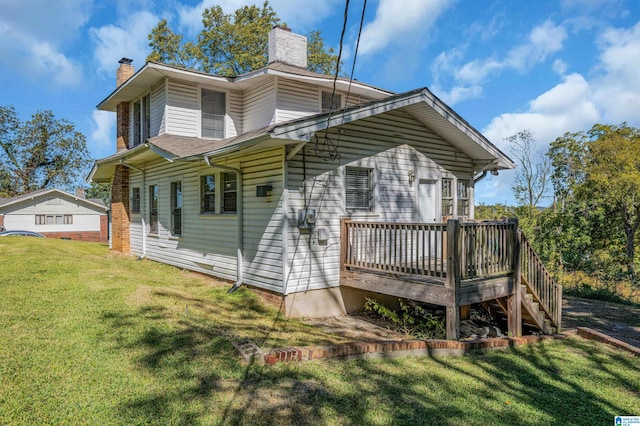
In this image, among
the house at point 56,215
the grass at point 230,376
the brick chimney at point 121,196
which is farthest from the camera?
the house at point 56,215

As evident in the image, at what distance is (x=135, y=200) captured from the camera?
13.7 m

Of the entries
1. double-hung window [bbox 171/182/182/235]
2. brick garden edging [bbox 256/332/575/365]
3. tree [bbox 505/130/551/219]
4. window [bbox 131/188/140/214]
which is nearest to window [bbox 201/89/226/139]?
double-hung window [bbox 171/182/182/235]

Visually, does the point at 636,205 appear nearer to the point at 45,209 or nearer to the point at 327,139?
the point at 327,139

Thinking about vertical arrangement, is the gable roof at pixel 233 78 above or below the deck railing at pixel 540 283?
above

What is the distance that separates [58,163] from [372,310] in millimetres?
44557

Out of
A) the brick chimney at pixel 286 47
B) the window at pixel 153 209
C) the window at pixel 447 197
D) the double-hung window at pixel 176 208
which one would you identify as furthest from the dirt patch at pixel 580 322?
the brick chimney at pixel 286 47

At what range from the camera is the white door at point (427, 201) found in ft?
33.1

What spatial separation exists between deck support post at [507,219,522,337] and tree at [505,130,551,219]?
1006 cm

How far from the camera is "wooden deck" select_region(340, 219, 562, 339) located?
21.3 ft

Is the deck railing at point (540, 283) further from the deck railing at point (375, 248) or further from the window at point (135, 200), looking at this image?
the window at point (135, 200)

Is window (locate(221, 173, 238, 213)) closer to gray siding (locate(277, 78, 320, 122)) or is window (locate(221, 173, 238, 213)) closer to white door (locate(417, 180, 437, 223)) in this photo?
gray siding (locate(277, 78, 320, 122))

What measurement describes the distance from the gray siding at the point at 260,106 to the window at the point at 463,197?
5737 mm

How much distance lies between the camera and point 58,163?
1629 inches

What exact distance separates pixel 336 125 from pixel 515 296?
4.91 metres
